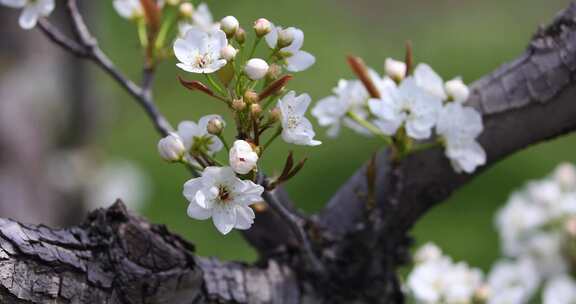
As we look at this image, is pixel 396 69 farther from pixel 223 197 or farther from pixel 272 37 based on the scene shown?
pixel 223 197

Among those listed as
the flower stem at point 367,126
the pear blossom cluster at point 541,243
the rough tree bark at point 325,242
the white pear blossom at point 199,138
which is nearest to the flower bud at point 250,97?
the white pear blossom at point 199,138

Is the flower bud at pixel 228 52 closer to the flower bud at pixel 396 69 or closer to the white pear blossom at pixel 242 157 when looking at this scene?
the white pear blossom at pixel 242 157

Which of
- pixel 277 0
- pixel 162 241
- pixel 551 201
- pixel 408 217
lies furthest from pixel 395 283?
pixel 277 0

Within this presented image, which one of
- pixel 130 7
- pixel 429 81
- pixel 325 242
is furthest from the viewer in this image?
pixel 130 7

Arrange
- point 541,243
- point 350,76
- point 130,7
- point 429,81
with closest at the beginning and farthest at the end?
point 429,81, point 130,7, point 541,243, point 350,76

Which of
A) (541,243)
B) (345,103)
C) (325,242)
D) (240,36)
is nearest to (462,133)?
(345,103)

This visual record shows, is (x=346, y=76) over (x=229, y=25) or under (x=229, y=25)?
over

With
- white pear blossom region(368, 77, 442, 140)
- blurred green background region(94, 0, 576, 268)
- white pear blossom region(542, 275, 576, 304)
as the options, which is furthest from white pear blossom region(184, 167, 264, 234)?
blurred green background region(94, 0, 576, 268)
